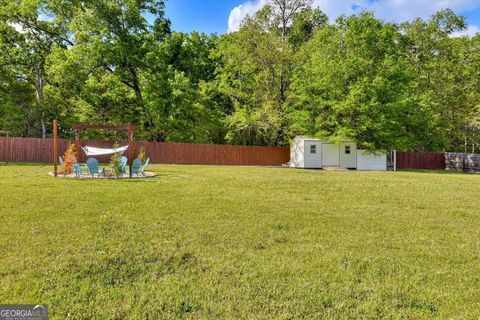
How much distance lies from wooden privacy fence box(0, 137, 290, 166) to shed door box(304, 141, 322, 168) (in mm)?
3272

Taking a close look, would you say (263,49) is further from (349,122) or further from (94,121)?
(94,121)

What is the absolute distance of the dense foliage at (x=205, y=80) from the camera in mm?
21969

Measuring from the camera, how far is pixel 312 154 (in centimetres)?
2189

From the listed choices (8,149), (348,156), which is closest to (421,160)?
(348,156)

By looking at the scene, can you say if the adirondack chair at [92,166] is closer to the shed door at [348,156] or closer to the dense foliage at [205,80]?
the dense foliage at [205,80]

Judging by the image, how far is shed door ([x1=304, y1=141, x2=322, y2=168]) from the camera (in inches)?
858

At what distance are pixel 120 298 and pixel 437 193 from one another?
9.08m

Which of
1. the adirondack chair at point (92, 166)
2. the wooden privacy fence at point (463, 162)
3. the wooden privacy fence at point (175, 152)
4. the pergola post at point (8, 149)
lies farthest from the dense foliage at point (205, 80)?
the adirondack chair at point (92, 166)

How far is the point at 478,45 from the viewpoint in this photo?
94.1ft

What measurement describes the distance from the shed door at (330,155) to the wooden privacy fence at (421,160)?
7020mm

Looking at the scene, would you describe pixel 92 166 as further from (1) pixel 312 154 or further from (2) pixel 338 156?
(2) pixel 338 156

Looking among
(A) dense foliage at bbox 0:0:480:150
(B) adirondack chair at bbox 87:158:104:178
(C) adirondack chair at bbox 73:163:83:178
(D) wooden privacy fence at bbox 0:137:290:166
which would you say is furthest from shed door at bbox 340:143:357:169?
(C) adirondack chair at bbox 73:163:83:178

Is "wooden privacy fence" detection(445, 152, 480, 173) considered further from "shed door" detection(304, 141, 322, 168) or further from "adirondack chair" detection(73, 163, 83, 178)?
"adirondack chair" detection(73, 163, 83, 178)

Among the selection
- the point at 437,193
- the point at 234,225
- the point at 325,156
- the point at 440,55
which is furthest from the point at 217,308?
the point at 440,55
